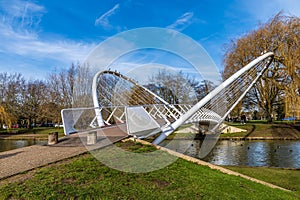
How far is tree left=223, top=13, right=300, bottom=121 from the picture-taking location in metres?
18.9

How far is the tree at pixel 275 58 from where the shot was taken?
18.9 meters

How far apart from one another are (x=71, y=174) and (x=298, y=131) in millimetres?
24483

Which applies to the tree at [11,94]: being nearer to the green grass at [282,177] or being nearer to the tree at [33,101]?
the tree at [33,101]

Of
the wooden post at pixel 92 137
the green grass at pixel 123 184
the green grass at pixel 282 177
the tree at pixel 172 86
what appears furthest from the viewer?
the tree at pixel 172 86

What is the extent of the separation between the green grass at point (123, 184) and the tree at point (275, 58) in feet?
50.6

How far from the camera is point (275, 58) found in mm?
20562

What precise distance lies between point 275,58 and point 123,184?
794 inches

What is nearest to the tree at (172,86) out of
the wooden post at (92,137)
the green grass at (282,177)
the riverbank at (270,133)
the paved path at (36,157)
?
the riverbank at (270,133)

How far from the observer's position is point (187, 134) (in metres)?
27.9

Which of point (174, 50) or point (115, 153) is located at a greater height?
point (174, 50)

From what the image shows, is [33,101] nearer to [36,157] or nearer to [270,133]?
[270,133]

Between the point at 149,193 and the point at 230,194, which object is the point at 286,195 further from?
the point at 149,193

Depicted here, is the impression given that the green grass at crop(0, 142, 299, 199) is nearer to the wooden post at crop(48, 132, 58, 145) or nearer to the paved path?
the paved path

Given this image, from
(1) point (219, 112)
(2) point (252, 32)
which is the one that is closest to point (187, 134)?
(1) point (219, 112)
